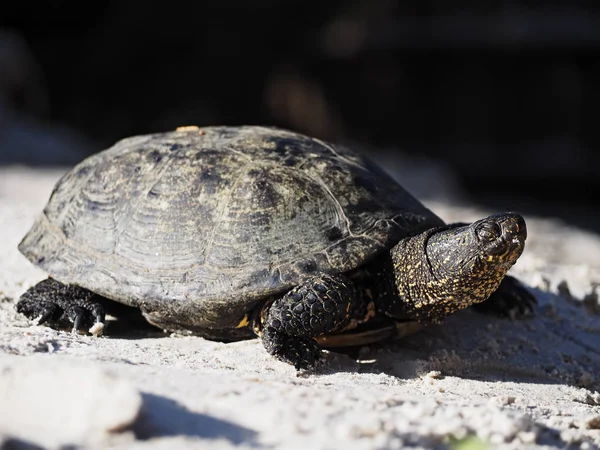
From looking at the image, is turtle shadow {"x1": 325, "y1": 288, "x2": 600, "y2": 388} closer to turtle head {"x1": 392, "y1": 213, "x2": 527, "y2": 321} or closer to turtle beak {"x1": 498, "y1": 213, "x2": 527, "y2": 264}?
Result: turtle head {"x1": 392, "y1": 213, "x2": 527, "y2": 321}

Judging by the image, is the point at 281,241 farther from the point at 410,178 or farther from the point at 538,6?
the point at 538,6

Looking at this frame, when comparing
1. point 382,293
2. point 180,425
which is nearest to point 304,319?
point 382,293

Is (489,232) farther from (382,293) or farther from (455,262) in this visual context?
(382,293)

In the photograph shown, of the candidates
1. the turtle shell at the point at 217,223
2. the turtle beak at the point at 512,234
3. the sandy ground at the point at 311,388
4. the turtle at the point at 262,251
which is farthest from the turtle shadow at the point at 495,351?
the turtle beak at the point at 512,234

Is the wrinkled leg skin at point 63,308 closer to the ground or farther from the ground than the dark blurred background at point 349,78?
closer to the ground

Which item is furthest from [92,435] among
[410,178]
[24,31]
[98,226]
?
[24,31]

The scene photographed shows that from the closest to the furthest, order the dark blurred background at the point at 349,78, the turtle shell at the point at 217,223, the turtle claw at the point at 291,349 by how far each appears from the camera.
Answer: the turtle claw at the point at 291,349
the turtle shell at the point at 217,223
the dark blurred background at the point at 349,78

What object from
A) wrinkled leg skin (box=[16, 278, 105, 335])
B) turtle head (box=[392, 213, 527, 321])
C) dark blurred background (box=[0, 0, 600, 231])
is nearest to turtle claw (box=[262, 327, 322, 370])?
turtle head (box=[392, 213, 527, 321])

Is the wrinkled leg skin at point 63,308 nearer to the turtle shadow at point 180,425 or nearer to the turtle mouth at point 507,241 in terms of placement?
the turtle shadow at point 180,425
